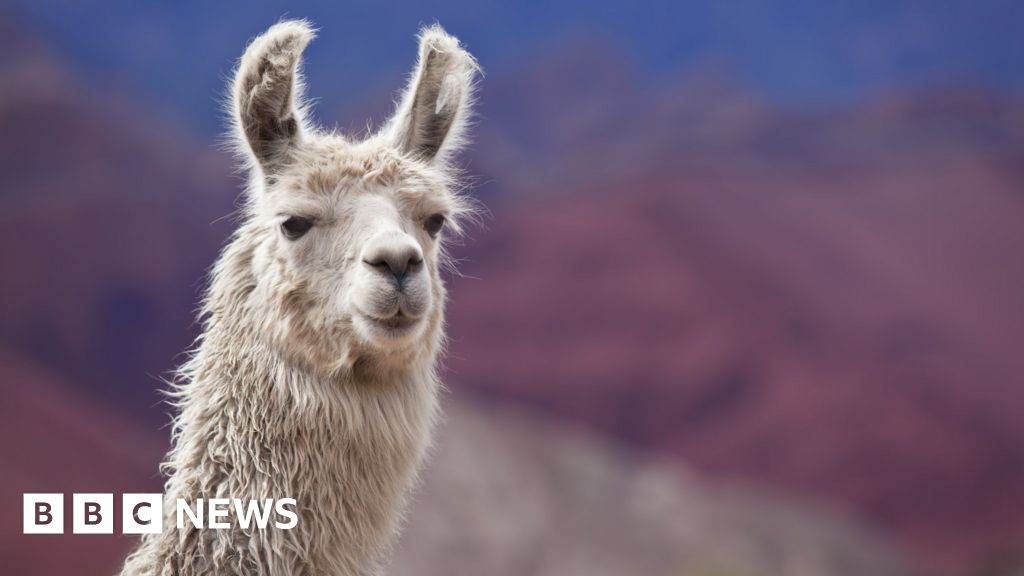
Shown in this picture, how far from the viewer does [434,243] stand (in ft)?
10.1

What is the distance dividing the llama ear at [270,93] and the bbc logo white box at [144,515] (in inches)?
35.6

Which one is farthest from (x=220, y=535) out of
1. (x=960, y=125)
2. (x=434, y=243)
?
(x=960, y=125)

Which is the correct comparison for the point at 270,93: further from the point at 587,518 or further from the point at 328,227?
the point at 587,518

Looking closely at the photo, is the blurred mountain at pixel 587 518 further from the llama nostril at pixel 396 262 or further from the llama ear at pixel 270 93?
the llama nostril at pixel 396 262

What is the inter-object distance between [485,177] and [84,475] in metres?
→ 4.64

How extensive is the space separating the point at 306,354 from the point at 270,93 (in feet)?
2.22

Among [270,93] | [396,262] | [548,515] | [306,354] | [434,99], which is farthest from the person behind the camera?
[548,515]

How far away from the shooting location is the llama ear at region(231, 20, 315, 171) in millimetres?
2857

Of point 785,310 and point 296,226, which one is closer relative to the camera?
point 296,226

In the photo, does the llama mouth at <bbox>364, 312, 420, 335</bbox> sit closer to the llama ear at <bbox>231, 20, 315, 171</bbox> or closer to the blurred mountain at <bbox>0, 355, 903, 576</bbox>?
the llama ear at <bbox>231, 20, 315, 171</bbox>

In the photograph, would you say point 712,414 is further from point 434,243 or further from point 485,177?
point 434,243

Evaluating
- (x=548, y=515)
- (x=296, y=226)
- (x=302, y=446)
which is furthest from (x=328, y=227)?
(x=548, y=515)

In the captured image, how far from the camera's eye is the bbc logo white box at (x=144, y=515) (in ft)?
9.05

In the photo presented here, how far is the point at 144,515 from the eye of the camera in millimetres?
2914
